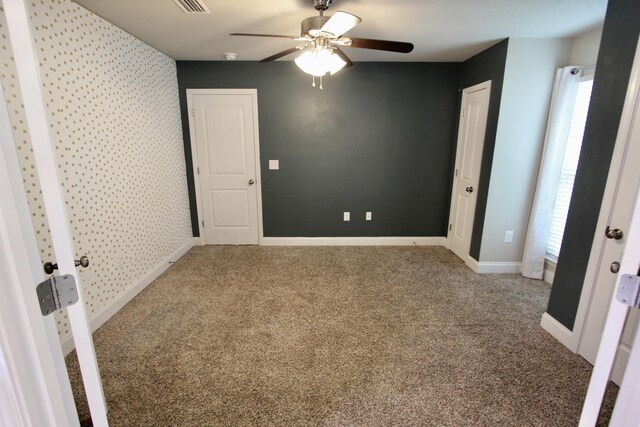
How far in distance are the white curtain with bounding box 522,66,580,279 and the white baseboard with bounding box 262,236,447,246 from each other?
1.18 m

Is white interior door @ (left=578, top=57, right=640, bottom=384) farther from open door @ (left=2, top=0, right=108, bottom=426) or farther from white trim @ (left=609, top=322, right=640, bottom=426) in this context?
open door @ (left=2, top=0, right=108, bottom=426)

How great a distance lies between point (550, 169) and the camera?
285 centimetres

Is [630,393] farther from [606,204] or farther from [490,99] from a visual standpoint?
[490,99]

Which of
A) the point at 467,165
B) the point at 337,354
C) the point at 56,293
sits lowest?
the point at 337,354

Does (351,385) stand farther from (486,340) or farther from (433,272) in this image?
(433,272)

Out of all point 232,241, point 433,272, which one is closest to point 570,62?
point 433,272

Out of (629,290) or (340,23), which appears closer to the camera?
(629,290)

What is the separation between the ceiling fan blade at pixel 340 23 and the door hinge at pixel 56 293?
5.31 feet

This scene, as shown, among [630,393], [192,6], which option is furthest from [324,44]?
[630,393]

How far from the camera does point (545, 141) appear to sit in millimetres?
2848

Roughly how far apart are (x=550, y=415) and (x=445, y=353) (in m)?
0.60

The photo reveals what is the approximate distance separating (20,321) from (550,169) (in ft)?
12.3

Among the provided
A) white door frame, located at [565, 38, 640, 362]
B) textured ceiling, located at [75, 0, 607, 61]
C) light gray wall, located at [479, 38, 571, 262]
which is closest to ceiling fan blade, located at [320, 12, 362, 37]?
textured ceiling, located at [75, 0, 607, 61]

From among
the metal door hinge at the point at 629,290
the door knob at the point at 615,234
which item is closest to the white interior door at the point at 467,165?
the door knob at the point at 615,234
